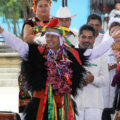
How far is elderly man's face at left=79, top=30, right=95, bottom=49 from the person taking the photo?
5.86 meters

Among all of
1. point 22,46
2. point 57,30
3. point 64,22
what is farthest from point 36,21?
point 22,46

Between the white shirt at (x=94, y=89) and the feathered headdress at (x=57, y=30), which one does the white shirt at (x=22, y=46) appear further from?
the white shirt at (x=94, y=89)

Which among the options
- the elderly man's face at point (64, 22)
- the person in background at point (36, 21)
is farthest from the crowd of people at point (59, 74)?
the elderly man's face at point (64, 22)

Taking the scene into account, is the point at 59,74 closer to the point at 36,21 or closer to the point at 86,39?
the point at 86,39

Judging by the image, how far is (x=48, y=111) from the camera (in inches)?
202

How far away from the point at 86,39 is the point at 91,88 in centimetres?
65

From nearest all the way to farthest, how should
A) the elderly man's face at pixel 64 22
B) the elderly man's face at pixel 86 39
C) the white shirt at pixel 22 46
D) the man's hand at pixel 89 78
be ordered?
1. the white shirt at pixel 22 46
2. the man's hand at pixel 89 78
3. the elderly man's face at pixel 86 39
4. the elderly man's face at pixel 64 22

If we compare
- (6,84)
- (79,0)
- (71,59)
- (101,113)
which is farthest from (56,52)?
(79,0)

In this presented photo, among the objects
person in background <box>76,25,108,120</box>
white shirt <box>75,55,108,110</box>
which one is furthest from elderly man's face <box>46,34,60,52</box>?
white shirt <box>75,55,108,110</box>

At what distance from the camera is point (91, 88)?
225 inches

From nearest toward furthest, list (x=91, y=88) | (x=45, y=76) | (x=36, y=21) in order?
1. (x=45, y=76)
2. (x=91, y=88)
3. (x=36, y=21)

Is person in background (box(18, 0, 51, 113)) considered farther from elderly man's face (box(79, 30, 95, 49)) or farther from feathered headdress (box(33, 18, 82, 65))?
feathered headdress (box(33, 18, 82, 65))

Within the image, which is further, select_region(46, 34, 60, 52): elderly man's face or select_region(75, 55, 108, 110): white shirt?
select_region(75, 55, 108, 110): white shirt

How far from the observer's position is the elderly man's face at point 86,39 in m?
5.86
